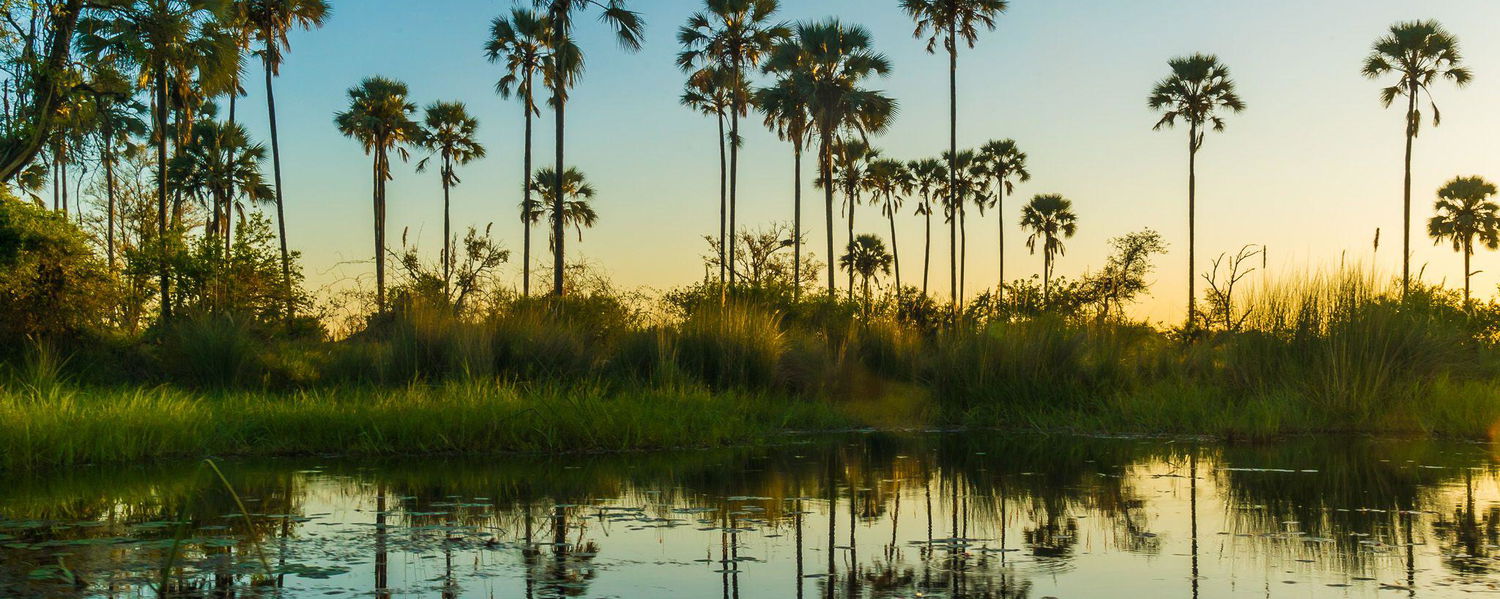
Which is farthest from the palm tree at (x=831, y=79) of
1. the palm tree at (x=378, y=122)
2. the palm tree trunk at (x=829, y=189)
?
the palm tree at (x=378, y=122)

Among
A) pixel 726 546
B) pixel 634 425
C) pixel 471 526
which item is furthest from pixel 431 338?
pixel 726 546

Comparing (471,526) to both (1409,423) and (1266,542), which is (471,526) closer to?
(1266,542)

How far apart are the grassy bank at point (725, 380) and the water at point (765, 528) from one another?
120 centimetres

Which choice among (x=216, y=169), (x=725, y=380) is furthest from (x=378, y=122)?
(x=725, y=380)

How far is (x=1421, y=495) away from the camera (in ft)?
26.6

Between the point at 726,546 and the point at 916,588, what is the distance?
141cm

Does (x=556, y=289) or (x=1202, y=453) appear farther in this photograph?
(x=556, y=289)

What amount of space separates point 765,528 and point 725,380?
33.0ft

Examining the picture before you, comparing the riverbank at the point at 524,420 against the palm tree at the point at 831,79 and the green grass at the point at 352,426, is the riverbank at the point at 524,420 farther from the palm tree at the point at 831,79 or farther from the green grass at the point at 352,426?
the palm tree at the point at 831,79

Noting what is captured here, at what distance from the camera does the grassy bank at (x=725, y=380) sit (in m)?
→ 11.9

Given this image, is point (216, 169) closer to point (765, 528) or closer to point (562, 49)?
point (562, 49)

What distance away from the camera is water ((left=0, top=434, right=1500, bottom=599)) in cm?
526

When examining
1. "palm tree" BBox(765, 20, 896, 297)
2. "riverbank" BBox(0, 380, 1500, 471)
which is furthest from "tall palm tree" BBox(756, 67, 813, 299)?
"riverbank" BBox(0, 380, 1500, 471)

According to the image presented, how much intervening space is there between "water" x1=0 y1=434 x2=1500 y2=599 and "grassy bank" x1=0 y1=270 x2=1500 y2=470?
1.20 m
